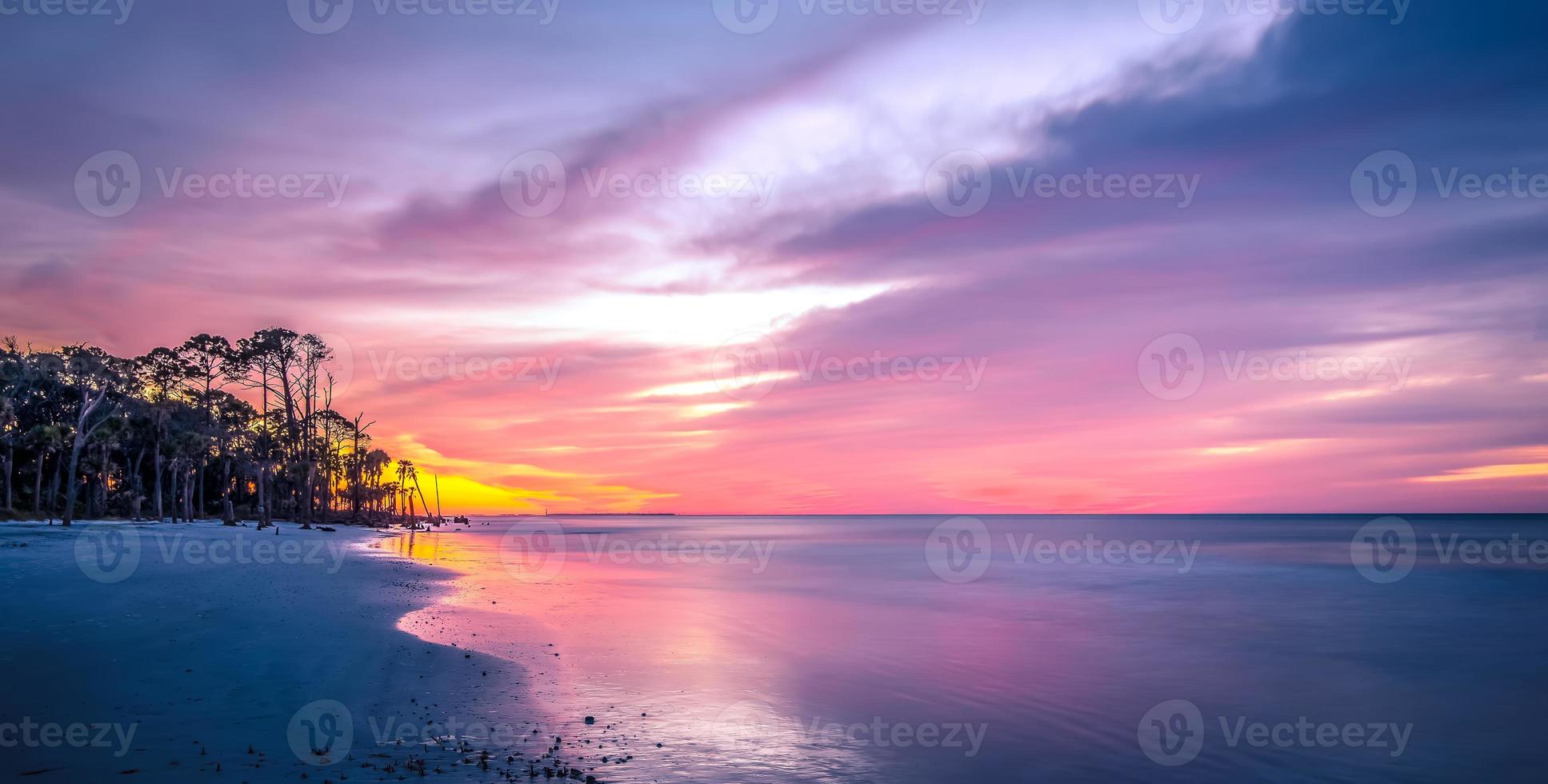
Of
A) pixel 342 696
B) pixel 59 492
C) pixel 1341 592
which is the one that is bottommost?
pixel 1341 592

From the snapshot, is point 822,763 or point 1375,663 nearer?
point 822,763

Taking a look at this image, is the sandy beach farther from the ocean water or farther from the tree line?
the tree line

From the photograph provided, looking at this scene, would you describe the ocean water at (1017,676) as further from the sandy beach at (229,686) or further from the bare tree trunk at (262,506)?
the bare tree trunk at (262,506)

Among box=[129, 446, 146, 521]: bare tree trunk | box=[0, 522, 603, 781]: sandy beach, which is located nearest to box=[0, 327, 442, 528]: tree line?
box=[129, 446, 146, 521]: bare tree trunk

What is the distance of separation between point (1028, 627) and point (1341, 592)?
2883cm

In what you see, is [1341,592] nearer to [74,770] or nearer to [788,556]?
[788,556]

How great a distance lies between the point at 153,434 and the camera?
7869 centimetres

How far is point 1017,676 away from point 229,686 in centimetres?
1821

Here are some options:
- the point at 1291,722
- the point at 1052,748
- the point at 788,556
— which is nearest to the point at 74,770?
the point at 1052,748

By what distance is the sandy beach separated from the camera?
10742 millimetres

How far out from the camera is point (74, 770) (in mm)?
9891

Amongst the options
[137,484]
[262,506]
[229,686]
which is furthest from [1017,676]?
[137,484]

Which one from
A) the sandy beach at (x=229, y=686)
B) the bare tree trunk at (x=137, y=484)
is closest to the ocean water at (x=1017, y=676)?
the sandy beach at (x=229, y=686)

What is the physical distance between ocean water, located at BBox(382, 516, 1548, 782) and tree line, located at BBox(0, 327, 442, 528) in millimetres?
42795
